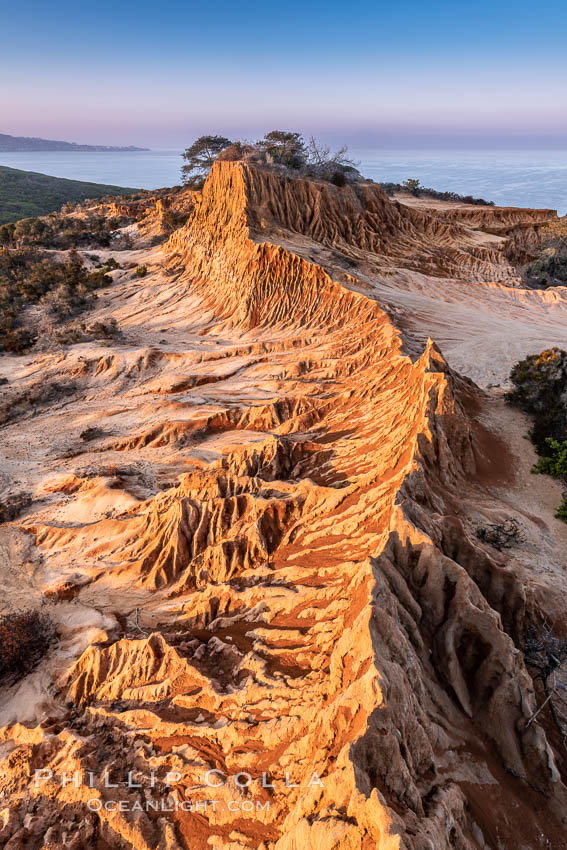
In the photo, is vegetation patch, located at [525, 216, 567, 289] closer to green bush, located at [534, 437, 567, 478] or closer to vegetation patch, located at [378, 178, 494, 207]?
vegetation patch, located at [378, 178, 494, 207]

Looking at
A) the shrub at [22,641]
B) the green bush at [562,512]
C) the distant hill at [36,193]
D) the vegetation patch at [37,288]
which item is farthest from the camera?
the distant hill at [36,193]

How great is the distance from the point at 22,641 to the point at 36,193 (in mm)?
137667

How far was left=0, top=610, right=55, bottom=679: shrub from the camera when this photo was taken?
9.89m

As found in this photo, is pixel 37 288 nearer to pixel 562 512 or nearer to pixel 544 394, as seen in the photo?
pixel 544 394

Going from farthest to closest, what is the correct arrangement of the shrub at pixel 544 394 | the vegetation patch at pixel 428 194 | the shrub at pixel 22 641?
the vegetation patch at pixel 428 194, the shrub at pixel 544 394, the shrub at pixel 22 641

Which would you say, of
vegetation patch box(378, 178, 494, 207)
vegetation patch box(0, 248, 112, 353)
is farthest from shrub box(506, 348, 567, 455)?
vegetation patch box(378, 178, 494, 207)

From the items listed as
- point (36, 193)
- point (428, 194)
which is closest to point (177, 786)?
point (428, 194)

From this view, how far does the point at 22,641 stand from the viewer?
1016 centimetres

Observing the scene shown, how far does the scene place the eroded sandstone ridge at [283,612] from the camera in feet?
15.6

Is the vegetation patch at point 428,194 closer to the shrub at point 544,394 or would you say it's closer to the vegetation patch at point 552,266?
the vegetation patch at point 552,266

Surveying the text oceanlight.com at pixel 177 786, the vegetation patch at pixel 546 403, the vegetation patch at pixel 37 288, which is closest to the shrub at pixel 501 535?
the vegetation patch at pixel 546 403

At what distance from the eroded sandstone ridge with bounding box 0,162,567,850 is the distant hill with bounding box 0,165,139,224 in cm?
9033

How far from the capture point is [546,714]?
6.18 meters

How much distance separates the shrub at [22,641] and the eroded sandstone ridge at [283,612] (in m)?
0.32
